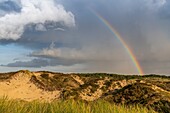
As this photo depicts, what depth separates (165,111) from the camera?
14.4 metres

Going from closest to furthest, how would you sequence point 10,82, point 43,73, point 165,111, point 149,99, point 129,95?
1. point 165,111
2. point 149,99
3. point 129,95
4. point 10,82
5. point 43,73

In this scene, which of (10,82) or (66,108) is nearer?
(66,108)

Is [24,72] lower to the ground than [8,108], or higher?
higher

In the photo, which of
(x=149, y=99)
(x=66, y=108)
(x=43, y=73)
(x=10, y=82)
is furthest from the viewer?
(x=43, y=73)

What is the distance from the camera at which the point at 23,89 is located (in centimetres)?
2692

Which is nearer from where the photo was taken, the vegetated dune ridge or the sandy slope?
the vegetated dune ridge

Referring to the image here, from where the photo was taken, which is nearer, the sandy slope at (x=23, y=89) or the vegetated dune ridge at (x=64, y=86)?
the vegetated dune ridge at (x=64, y=86)

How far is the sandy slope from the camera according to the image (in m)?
25.8

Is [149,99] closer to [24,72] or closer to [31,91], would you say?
[31,91]

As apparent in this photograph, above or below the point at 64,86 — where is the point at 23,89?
below

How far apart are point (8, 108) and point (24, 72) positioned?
20404 millimetres

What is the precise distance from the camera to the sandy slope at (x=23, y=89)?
25781 mm

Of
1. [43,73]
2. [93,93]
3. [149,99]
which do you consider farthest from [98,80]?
Result: [149,99]

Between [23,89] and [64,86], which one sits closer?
[23,89]
